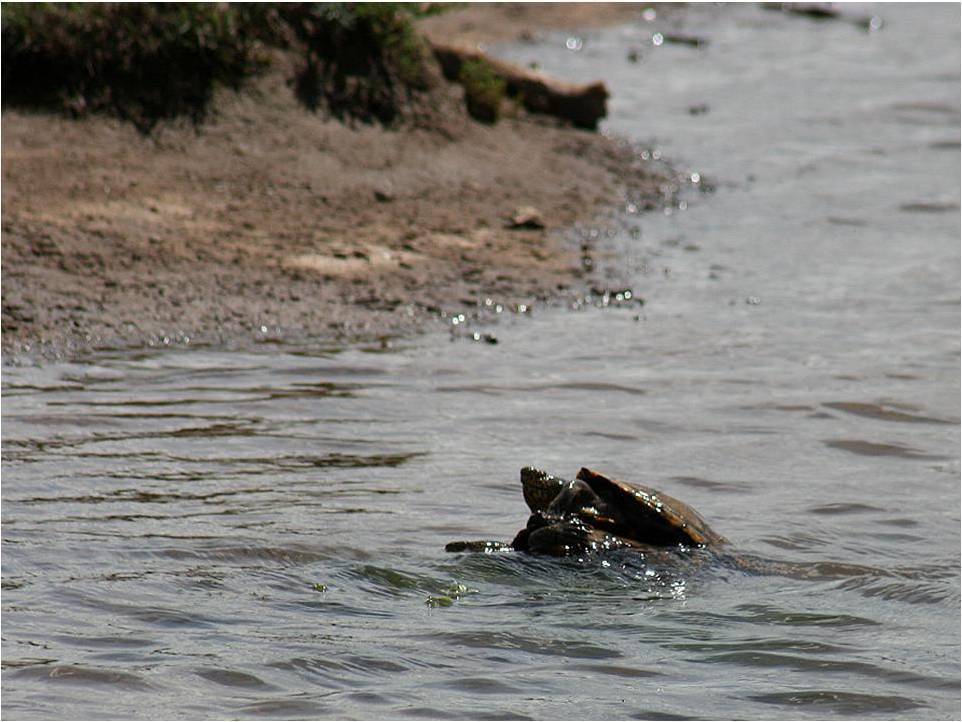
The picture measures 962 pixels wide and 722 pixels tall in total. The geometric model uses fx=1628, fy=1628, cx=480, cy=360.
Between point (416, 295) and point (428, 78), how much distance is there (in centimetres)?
312

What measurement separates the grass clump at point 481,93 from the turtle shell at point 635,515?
256 inches

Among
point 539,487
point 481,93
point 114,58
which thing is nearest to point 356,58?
point 481,93

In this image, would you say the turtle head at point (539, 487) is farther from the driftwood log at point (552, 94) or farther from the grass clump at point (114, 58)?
the driftwood log at point (552, 94)

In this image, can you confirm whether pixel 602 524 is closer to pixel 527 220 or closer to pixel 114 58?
pixel 527 220

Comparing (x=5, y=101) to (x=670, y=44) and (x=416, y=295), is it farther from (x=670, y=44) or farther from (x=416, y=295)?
(x=670, y=44)

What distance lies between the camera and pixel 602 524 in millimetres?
5371

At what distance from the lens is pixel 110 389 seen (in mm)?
7105

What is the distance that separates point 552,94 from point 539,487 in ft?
23.6

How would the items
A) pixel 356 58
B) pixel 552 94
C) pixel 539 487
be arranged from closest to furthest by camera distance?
pixel 539 487
pixel 356 58
pixel 552 94

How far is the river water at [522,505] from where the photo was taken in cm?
441

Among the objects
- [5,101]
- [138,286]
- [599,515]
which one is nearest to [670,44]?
[5,101]

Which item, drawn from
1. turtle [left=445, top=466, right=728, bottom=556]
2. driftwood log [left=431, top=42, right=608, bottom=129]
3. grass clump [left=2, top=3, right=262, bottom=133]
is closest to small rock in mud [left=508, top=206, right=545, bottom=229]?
grass clump [left=2, top=3, right=262, bottom=133]

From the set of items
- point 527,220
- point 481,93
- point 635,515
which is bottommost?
point 635,515

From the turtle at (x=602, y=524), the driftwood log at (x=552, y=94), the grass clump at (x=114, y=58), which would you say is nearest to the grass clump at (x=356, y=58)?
the grass clump at (x=114, y=58)
